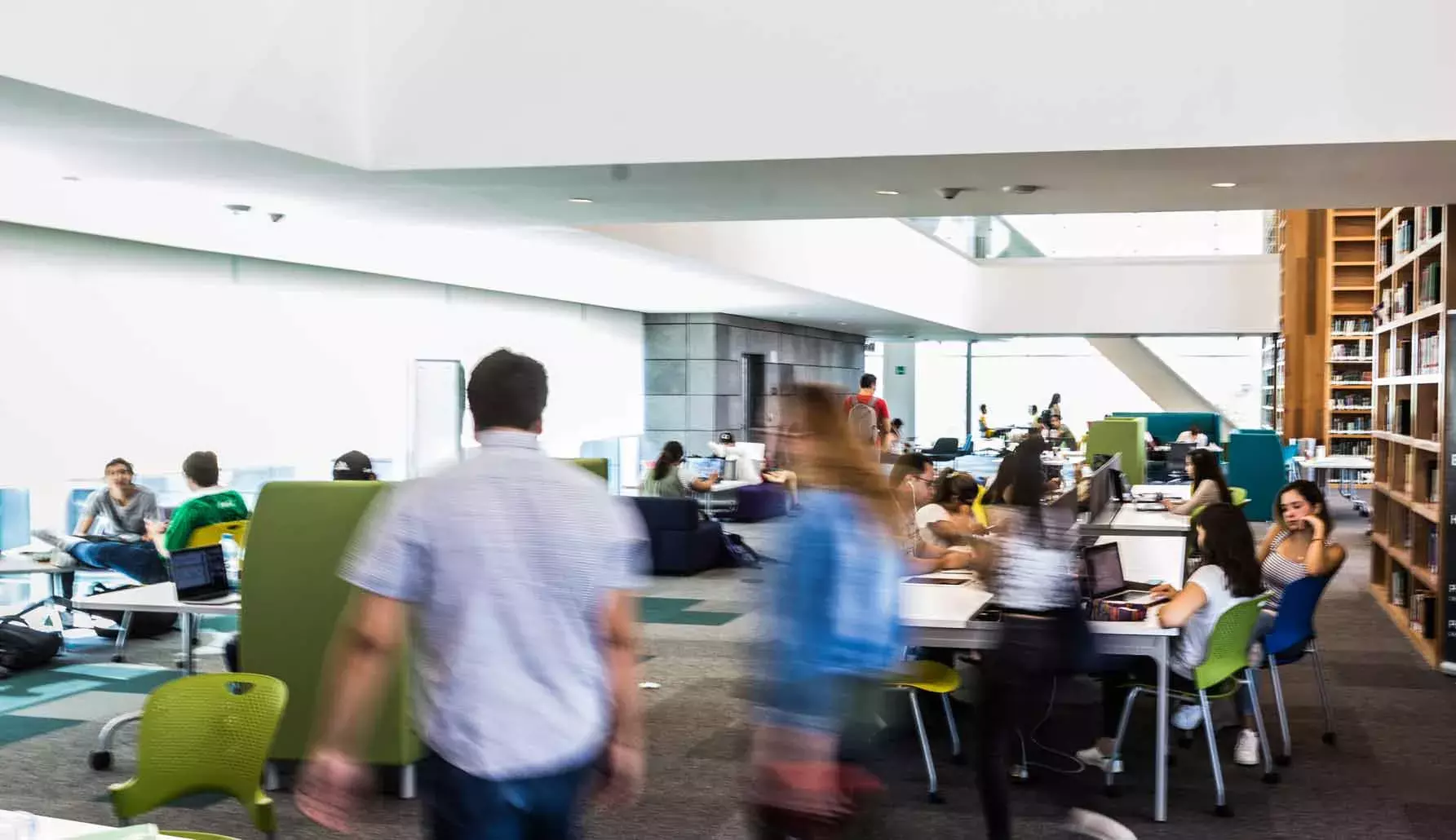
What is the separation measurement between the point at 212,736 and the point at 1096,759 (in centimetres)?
379

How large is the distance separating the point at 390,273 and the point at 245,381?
6.89 ft

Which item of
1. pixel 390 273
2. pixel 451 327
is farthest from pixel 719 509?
pixel 390 273

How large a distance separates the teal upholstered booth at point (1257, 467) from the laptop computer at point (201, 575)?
43.9ft

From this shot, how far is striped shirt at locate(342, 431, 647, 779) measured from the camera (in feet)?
8.27

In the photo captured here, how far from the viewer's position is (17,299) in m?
9.19

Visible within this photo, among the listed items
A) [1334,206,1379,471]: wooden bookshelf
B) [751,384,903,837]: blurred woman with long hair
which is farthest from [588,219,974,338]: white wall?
[751,384,903,837]: blurred woman with long hair

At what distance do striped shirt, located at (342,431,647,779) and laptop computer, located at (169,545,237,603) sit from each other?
3722 millimetres

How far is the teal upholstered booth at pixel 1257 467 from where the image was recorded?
16312mm

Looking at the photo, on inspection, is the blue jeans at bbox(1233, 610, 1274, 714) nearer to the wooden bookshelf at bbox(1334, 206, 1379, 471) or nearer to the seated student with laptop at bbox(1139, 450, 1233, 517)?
the seated student with laptop at bbox(1139, 450, 1233, 517)

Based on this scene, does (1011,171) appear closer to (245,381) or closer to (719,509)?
(245,381)

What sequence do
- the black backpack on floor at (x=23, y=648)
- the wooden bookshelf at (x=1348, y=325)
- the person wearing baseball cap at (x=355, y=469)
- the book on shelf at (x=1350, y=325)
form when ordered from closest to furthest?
the black backpack on floor at (x=23, y=648) → the person wearing baseball cap at (x=355, y=469) → the wooden bookshelf at (x=1348, y=325) → the book on shelf at (x=1350, y=325)

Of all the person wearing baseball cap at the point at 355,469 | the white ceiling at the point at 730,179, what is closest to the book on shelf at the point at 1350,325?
the white ceiling at the point at 730,179

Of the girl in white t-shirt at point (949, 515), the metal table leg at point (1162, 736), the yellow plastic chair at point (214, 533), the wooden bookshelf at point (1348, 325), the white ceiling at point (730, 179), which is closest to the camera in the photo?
the metal table leg at point (1162, 736)

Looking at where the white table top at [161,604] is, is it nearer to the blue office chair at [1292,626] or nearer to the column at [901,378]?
the blue office chair at [1292,626]
